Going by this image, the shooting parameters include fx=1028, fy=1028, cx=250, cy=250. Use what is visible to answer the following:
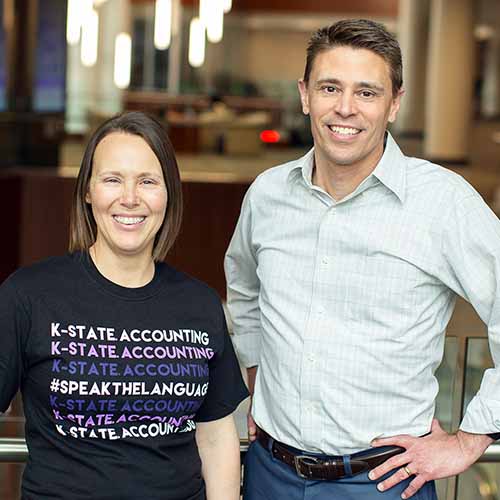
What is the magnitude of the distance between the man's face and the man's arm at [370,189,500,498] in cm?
23

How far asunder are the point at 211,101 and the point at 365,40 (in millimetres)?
20826

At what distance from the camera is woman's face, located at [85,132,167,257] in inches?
74.0

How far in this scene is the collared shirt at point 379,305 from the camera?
200 cm

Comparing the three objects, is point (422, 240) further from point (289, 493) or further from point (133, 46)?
point (133, 46)

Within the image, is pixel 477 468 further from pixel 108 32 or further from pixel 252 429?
pixel 108 32

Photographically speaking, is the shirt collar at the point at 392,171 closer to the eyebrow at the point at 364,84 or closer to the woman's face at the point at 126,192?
the eyebrow at the point at 364,84

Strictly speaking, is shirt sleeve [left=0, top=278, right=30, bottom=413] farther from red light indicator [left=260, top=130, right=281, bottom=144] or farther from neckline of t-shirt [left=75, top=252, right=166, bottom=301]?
red light indicator [left=260, top=130, right=281, bottom=144]

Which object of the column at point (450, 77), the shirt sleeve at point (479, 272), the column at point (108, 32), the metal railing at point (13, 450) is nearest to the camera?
the shirt sleeve at point (479, 272)

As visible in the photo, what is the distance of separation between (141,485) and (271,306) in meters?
0.50

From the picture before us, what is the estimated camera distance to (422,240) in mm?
2023

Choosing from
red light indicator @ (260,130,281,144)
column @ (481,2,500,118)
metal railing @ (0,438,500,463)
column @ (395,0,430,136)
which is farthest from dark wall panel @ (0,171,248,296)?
column @ (481,2,500,118)

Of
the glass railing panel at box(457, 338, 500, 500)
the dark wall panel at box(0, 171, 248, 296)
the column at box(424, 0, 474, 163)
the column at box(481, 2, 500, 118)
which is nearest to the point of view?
the glass railing panel at box(457, 338, 500, 500)

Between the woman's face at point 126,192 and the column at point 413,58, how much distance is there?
75.3 feet

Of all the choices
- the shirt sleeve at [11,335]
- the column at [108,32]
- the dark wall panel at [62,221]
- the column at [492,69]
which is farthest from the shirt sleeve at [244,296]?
the column at [492,69]
